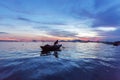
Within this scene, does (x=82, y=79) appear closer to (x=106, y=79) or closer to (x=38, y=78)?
(x=106, y=79)

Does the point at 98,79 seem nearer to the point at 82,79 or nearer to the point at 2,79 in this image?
the point at 82,79

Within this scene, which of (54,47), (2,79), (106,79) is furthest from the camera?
(54,47)

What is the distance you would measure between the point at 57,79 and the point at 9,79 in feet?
13.8

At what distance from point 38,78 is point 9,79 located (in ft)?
8.20

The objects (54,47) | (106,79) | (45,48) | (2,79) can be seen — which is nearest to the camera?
(2,79)

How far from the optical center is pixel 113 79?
11.1 metres

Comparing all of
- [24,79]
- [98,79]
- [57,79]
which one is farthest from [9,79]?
[98,79]

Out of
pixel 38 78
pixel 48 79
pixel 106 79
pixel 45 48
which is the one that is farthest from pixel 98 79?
pixel 45 48

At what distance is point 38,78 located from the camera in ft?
35.5

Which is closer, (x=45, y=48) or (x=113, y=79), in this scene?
(x=113, y=79)

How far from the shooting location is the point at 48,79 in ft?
34.9

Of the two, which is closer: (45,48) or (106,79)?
(106,79)

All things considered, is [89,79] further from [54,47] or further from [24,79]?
[54,47]

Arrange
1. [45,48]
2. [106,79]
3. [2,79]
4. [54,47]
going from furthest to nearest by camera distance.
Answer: [54,47] < [45,48] < [106,79] < [2,79]
